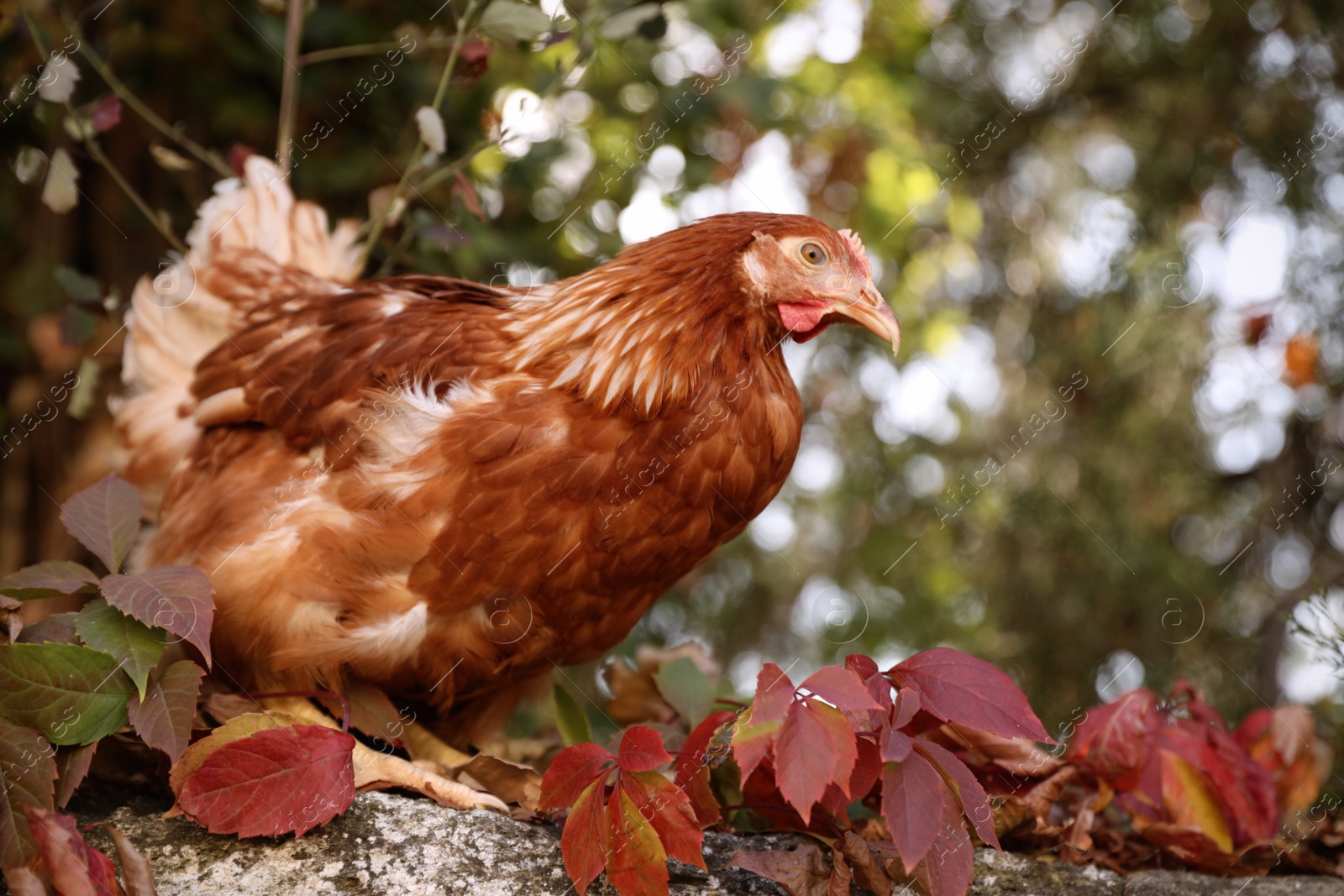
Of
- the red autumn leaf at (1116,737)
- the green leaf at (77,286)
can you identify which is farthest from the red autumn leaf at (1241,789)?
the green leaf at (77,286)

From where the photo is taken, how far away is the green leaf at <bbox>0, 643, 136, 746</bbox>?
1.48 metres

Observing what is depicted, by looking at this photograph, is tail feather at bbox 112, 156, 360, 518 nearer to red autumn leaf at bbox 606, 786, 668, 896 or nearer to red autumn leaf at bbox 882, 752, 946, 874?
red autumn leaf at bbox 606, 786, 668, 896

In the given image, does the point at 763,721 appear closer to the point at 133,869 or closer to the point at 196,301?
the point at 133,869

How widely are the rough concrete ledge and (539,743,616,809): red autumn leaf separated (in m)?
0.13

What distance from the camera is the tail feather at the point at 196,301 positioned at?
259 cm

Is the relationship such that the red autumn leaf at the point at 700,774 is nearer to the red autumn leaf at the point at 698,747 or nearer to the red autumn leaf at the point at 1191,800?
the red autumn leaf at the point at 698,747

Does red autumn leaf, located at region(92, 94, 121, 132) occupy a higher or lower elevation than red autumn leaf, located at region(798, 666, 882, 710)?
higher

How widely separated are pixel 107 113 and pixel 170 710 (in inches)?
61.0

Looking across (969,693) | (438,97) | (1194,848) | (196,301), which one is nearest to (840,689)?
(969,693)

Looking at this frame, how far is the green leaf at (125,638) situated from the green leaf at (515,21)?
1.48 m

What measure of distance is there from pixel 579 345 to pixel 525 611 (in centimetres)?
52

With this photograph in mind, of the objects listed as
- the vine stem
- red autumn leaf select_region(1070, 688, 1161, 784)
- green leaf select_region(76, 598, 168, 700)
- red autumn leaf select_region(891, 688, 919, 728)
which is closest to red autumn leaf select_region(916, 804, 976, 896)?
red autumn leaf select_region(891, 688, 919, 728)

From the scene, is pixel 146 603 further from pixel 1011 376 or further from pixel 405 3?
pixel 1011 376

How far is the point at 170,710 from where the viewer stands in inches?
60.0
